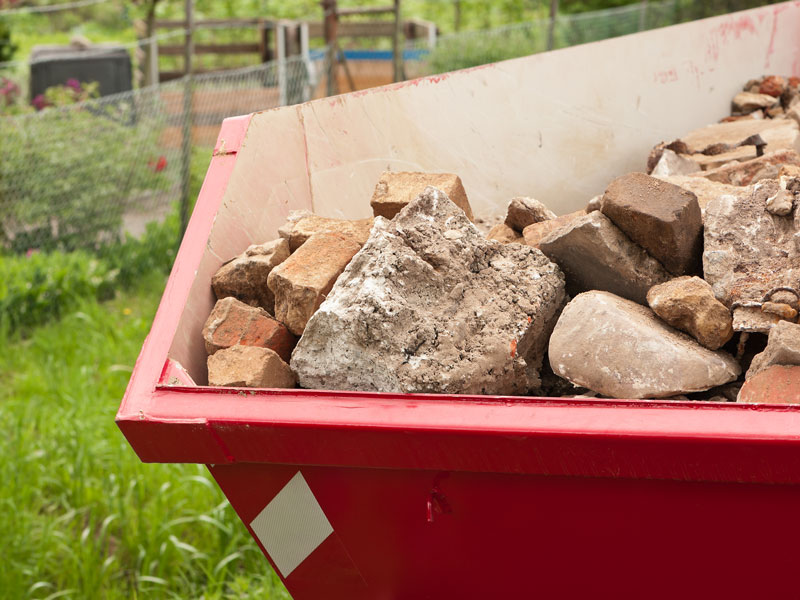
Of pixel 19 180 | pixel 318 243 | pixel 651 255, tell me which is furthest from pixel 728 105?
pixel 19 180

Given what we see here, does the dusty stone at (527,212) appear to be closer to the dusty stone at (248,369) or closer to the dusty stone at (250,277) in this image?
the dusty stone at (250,277)

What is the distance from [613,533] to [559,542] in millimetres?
87

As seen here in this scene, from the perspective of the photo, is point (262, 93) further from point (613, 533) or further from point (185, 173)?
point (613, 533)

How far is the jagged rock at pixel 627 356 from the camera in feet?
4.86

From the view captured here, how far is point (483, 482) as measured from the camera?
1333mm

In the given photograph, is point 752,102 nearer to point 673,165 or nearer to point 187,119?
point 673,165

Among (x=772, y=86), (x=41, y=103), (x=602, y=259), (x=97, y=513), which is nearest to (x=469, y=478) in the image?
(x=602, y=259)

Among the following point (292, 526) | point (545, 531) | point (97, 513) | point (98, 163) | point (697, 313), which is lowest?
point (97, 513)

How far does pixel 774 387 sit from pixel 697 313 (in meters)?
0.24

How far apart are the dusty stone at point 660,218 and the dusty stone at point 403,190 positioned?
0.42 meters

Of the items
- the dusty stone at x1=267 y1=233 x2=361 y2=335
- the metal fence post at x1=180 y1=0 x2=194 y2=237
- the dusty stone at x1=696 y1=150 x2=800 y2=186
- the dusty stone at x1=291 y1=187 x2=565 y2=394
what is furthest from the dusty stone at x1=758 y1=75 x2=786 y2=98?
the metal fence post at x1=180 y1=0 x2=194 y2=237

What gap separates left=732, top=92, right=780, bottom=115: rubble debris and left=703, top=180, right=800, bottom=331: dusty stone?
7.33 feet

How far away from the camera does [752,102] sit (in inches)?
151

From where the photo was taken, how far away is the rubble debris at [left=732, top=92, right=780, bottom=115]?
151 inches
